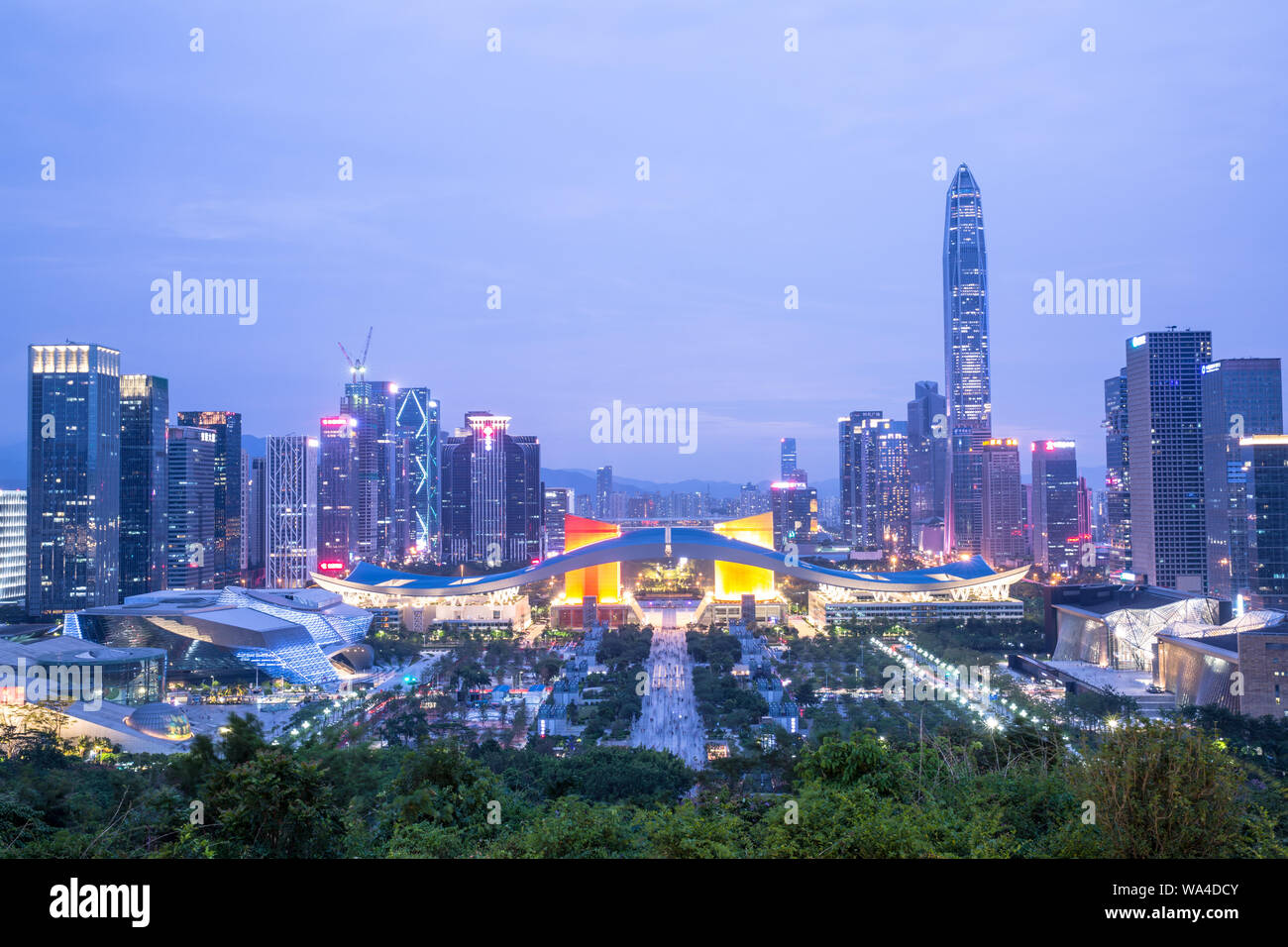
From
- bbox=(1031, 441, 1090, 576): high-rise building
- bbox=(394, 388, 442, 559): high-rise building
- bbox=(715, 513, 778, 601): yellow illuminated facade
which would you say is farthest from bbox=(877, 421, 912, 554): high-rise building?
bbox=(394, 388, 442, 559): high-rise building

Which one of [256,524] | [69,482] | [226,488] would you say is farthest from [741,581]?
[256,524]

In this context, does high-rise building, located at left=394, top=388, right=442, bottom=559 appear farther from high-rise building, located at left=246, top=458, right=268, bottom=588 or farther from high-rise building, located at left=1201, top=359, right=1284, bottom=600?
high-rise building, located at left=1201, top=359, right=1284, bottom=600

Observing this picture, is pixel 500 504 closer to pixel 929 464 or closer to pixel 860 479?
pixel 860 479

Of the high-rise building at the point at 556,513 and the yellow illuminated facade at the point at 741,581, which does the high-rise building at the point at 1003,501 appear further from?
the high-rise building at the point at 556,513

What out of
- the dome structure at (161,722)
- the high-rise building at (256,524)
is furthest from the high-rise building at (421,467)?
the dome structure at (161,722)
